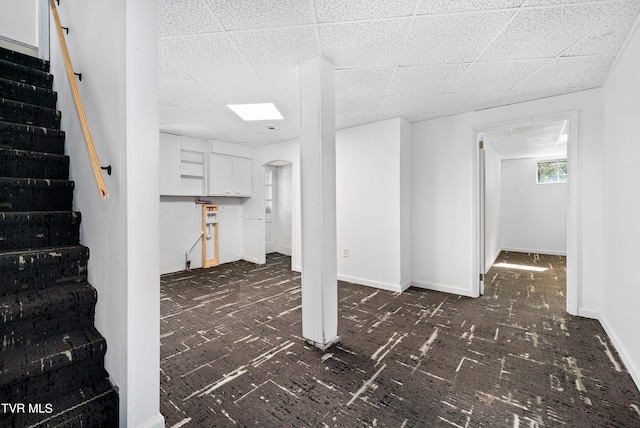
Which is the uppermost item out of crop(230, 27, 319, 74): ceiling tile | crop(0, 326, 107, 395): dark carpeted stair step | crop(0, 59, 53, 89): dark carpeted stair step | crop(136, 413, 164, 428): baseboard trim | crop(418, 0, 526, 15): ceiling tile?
crop(230, 27, 319, 74): ceiling tile

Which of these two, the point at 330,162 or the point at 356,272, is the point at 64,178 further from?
the point at 356,272

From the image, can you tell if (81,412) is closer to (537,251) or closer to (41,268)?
(41,268)

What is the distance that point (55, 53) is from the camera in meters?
2.33

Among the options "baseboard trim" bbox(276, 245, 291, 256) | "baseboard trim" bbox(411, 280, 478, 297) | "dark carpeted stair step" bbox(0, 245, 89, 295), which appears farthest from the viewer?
"baseboard trim" bbox(276, 245, 291, 256)

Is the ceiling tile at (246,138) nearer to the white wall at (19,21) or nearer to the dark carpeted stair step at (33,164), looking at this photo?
the white wall at (19,21)

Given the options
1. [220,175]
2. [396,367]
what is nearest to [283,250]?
[220,175]

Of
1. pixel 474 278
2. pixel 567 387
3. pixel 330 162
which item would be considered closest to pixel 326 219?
pixel 330 162

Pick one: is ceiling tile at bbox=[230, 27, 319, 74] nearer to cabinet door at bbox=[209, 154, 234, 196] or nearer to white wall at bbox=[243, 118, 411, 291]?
white wall at bbox=[243, 118, 411, 291]

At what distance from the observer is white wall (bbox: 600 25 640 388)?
6.67 ft

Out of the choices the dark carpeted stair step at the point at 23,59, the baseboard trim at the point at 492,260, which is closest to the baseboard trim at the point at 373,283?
the baseboard trim at the point at 492,260

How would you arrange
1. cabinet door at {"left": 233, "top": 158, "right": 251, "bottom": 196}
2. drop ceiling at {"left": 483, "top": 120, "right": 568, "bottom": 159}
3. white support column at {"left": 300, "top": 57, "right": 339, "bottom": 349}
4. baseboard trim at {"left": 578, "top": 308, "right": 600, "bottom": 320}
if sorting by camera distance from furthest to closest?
cabinet door at {"left": 233, "top": 158, "right": 251, "bottom": 196} → drop ceiling at {"left": 483, "top": 120, "right": 568, "bottom": 159} → baseboard trim at {"left": 578, "top": 308, "right": 600, "bottom": 320} → white support column at {"left": 300, "top": 57, "right": 339, "bottom": 349}

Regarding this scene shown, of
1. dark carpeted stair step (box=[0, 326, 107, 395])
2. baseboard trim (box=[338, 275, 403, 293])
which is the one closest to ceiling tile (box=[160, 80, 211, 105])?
dark carpeted stair step (box=[0, 326, 107, 395])

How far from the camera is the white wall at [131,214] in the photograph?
4.09 ft

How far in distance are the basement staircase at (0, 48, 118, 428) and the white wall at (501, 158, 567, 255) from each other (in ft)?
29.4
